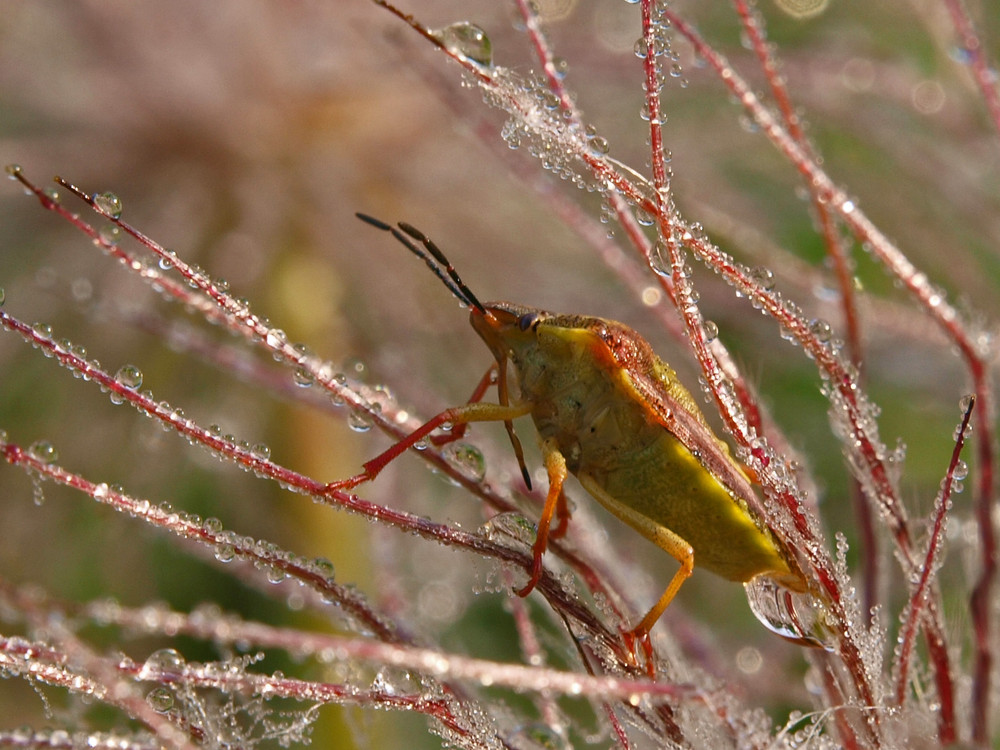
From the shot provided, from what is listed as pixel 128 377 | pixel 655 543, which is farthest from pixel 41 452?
pixel 655 543

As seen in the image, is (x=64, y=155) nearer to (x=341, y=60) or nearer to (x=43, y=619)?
(x=341, y=60)

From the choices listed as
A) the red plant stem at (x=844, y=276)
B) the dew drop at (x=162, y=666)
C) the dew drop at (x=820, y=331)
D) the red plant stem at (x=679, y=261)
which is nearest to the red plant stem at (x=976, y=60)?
the red plant stem at (x=844, y=276)

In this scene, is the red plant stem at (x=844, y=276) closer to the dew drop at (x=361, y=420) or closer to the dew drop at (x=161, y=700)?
the dew drop at (x=361, y=420)

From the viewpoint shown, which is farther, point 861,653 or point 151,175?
point 151,175

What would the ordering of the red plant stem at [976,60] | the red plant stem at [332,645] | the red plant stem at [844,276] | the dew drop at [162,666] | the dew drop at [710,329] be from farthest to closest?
the red plant stem at [976,60] < the red plant stem at [844,276] < the dew drop at [710,329] < the dew drop at [162,666] < the red plant stem at [332,645]

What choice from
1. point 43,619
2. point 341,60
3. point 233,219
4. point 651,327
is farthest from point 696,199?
point 43,619

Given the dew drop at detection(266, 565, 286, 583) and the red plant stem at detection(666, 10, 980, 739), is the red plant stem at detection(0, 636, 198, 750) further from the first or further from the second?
the red plant stem at detection(666, 10, 980, 739)
